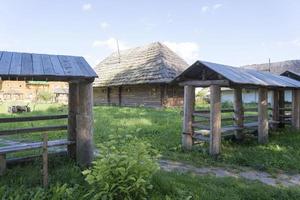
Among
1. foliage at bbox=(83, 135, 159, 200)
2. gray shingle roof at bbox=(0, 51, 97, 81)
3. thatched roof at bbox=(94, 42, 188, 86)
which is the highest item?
thatched roof at bbox=(94, 42, 188, 86)

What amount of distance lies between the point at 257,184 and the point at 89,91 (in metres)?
3.86

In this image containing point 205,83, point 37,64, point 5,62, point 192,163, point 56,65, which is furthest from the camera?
point 205,83

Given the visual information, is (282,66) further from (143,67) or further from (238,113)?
(238,113)

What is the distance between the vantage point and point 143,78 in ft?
75.3

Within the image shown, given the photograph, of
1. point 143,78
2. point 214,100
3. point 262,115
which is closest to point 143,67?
point 143,78

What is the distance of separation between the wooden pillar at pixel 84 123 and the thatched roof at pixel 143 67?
15022mm

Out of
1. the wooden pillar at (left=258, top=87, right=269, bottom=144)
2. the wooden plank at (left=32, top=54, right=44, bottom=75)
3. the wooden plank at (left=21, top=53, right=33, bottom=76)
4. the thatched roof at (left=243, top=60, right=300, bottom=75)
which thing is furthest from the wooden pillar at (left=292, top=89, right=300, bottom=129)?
the thatched roof at (left=243, top=60, right=300, bottom=75)

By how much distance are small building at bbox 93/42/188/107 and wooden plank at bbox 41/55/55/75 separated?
13829 millimetres

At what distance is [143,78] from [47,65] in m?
16.9

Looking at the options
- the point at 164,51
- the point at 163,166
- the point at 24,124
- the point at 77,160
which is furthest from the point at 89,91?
the point at 164,51

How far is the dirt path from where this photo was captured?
21.9ft

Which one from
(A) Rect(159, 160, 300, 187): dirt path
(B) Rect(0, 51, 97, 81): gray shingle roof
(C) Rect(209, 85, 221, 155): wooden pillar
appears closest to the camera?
(B) Rect(0, 51, 97, 81): gray shingle roof

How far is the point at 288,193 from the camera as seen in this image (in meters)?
5.75

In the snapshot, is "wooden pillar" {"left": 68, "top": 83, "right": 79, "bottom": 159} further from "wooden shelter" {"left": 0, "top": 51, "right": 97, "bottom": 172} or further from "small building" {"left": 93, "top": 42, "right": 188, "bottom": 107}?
"small building" {"left": 93, "top": 42, "right": 188, "bottom": 107}
